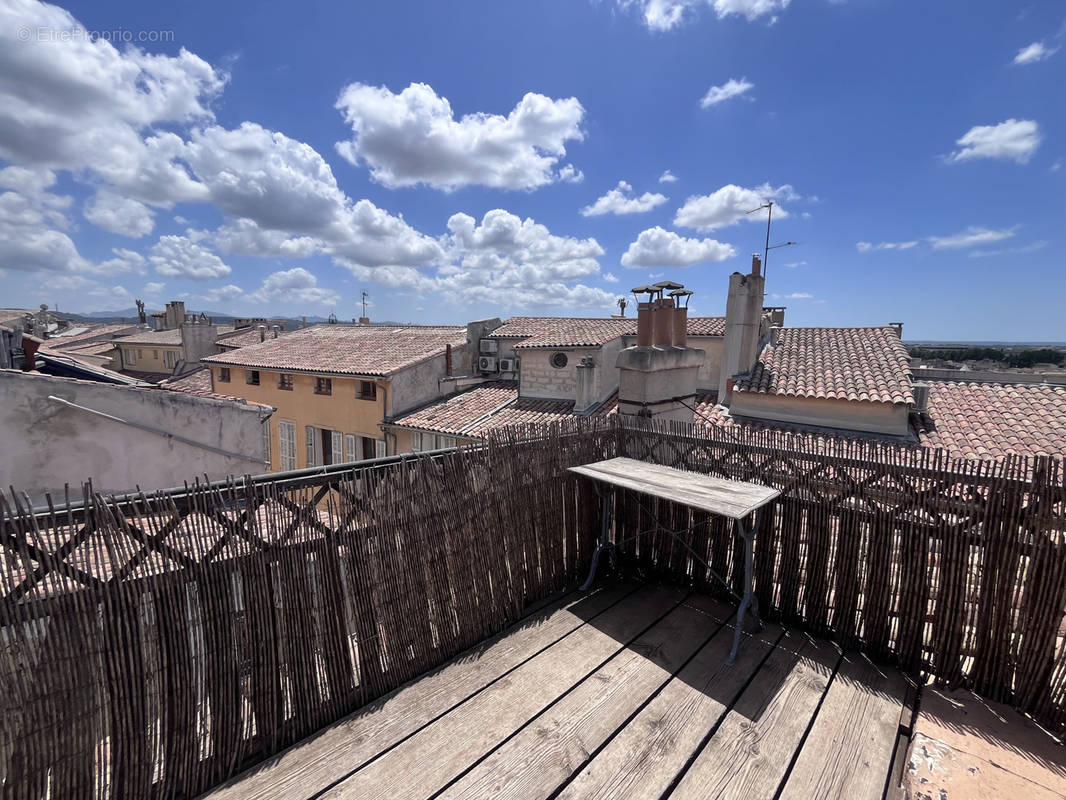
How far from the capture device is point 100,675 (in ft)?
7.11

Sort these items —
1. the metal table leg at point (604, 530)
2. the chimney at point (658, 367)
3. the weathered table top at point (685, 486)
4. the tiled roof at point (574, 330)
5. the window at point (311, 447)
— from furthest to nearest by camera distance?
the window at point (311, 447)
the tiled roof at point (574, 330)
the chimney at point (658, 367)
the metal table leg at point (604, 530)
the weathered table top at point (685, 486)

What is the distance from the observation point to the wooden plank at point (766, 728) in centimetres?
252

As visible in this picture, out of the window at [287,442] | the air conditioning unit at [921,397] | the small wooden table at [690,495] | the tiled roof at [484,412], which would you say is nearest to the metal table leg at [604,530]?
the small wooden table at [690,495]

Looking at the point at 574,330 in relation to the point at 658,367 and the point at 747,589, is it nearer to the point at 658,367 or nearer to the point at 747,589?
the point at 658,367

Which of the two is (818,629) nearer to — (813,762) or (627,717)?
(813,762)

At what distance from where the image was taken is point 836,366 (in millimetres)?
13117

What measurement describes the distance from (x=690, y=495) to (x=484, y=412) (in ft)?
35.0

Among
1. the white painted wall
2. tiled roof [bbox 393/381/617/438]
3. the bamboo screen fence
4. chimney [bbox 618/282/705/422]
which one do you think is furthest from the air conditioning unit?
the white painted wall

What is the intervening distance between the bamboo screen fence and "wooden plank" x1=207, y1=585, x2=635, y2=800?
3.8 inches

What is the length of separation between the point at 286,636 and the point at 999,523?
173 inches

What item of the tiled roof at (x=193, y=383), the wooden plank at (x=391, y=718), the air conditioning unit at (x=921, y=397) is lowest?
the wooden plank at (x=391, y=718)

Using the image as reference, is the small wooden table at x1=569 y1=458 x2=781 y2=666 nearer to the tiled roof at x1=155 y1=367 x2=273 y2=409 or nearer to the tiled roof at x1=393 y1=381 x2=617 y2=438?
the tiled roof at x1=393 y1=381 x2=617 y2=438

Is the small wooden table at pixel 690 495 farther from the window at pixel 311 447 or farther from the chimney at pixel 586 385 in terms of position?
the window at pixel 311 447

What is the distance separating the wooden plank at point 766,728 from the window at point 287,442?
16.5 metres
